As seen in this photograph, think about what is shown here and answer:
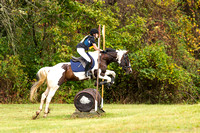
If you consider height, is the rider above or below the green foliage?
above

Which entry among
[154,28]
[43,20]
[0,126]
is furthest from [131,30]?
[0,126]

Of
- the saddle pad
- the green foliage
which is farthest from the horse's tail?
the green foliage

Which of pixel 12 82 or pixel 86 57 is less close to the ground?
pixel 86 57

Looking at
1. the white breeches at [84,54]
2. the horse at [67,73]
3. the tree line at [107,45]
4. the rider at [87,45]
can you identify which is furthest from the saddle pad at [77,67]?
the tree line at [107,45]

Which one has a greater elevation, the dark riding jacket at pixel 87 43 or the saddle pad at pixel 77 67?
the dark riding jacket at pixel 87 43

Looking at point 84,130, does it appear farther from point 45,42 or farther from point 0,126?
point 45,42

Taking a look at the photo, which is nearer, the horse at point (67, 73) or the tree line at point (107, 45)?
the horse at point (67, 73)

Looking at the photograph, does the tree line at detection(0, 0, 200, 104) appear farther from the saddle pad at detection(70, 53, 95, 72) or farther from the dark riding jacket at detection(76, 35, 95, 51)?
the dark riding jacket at detection(76, 35, 95, 51)

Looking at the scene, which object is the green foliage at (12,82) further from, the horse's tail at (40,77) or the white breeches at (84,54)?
the white breeches at (84,54)

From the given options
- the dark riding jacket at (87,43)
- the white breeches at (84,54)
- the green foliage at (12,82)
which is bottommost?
the green foliage at (12,82)

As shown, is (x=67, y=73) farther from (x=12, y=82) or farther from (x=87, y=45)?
(x=12, y=82)

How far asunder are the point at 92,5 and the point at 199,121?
15.5 metres

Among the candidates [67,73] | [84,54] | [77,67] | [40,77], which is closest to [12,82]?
[40,77]

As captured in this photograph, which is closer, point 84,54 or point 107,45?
point 84,54
